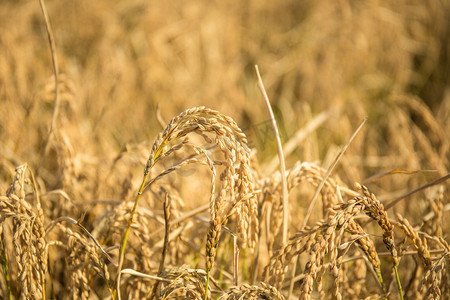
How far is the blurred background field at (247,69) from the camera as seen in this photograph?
8.98 ft

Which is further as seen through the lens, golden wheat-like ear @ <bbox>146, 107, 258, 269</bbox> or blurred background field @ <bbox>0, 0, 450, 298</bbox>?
blurred background field @ <bbox>0, 0, 450, 298</bbox>

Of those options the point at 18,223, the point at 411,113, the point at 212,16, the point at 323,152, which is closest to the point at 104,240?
the point at 18,223

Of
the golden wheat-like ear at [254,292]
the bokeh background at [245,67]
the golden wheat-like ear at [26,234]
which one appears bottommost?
the golden wheat-like ear at [254,292]

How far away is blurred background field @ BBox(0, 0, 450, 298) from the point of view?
2738mm

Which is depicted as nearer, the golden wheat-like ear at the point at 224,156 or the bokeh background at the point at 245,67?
the golden wheat-like ear at the point at 224,156

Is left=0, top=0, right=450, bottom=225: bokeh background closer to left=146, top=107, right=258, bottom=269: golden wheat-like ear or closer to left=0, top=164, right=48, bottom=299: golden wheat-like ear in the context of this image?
left=0, top=164, right=48, bottom=299: golden wheat-like ear

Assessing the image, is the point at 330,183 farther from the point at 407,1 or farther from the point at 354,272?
the point at 407,1

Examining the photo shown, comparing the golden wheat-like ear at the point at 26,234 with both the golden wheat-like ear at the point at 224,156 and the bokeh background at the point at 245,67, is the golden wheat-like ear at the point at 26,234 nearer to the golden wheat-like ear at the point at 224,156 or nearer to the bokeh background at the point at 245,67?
the golden wheat-like ear at the point at 224,156

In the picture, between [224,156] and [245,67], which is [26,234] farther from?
[245,67]

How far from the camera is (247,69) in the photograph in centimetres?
447

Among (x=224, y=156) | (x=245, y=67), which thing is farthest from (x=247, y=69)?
(x=224, y=156)

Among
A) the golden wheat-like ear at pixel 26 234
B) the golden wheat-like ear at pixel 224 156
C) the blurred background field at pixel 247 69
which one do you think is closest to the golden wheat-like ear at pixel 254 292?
the golden wheat-like ear at pixel 224 156

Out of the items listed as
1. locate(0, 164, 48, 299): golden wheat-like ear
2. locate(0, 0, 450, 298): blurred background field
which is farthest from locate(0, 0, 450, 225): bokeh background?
locate(0, 164, 48, 299): golden wheat-like ear

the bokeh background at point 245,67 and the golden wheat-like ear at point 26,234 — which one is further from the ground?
the bokeh background at point 245,67
